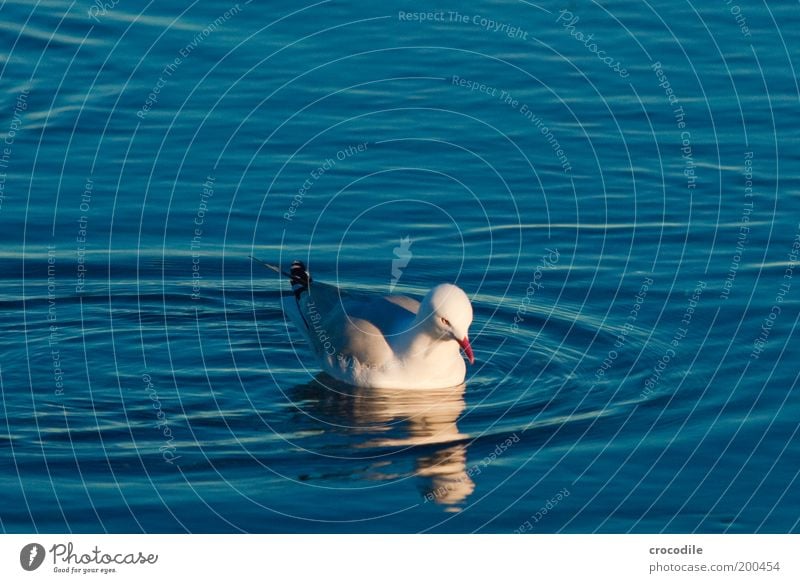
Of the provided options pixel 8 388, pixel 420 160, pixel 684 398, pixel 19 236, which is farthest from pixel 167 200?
pixel 684 398

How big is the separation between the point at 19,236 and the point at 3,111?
12.4 feet
